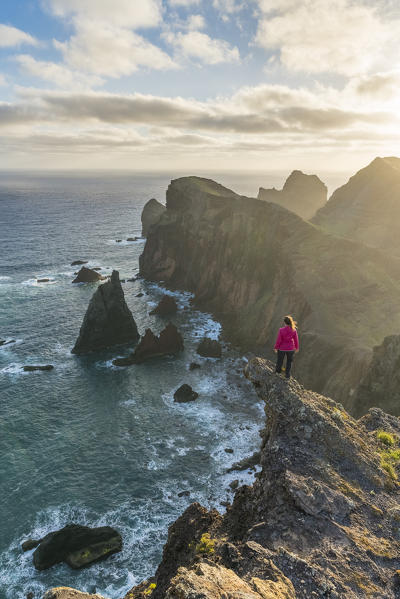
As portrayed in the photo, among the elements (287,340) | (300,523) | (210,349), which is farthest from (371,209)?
(300,523)

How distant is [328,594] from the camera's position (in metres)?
8.35

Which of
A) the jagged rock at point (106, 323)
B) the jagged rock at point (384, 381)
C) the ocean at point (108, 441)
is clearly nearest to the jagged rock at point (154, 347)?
the ocean at point (108, 441)

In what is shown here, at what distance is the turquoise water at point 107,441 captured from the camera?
30312 mm

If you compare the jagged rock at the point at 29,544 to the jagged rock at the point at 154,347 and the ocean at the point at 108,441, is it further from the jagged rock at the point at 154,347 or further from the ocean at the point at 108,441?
the jagged rock at the point at 154,347

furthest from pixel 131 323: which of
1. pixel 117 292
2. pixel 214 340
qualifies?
pixel 214 340

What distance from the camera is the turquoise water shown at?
30.3 m

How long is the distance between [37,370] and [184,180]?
2690 inches

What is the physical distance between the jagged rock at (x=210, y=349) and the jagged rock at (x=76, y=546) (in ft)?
110

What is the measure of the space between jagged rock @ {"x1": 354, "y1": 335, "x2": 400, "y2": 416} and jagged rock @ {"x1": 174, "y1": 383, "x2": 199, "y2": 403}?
22.7 m

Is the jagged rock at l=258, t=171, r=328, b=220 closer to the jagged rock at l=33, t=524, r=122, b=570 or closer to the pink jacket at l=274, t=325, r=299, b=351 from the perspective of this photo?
the jagged rock at l=33, t=524, r=122, b=570

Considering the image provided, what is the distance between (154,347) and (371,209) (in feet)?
248

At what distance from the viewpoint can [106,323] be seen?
64562 millimetres

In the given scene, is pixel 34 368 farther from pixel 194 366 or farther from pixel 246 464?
pixel 246 464

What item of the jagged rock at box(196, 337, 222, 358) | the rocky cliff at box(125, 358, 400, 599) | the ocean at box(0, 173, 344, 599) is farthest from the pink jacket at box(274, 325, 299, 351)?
the jagged rock at box(196, 337, 222, 358)
